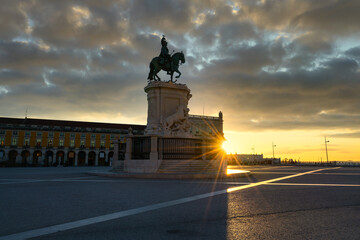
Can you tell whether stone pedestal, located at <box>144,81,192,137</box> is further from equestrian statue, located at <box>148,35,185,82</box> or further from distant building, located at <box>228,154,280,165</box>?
distant building, located at <box>228,154,280,165</box>

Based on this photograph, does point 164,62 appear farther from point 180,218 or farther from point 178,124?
point 180,218

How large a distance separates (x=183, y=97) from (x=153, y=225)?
1741cm

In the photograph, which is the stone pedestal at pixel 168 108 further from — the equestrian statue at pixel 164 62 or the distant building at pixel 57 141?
the distant building at pixel 57 141

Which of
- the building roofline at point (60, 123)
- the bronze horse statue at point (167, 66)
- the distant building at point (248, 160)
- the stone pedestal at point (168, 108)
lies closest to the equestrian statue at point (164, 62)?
the bronze horse statue at point (167, 66)

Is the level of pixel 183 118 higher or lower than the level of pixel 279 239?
higher

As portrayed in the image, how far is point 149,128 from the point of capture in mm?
19984

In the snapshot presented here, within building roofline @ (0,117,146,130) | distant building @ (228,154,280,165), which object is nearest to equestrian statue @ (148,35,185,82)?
distant building @ (228,154,280,165)

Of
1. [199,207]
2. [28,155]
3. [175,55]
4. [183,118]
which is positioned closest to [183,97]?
[183,118]

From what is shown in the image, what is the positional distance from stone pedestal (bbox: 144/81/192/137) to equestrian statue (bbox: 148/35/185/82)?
1276 millimetres

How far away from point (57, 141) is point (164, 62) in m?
64.0

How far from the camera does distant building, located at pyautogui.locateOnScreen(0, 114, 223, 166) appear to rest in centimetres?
7056

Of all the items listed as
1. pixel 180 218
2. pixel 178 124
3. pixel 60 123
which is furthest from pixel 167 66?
pixel 60 123

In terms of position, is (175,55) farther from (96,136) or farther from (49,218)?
(96,136)

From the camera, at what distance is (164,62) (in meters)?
21.7
